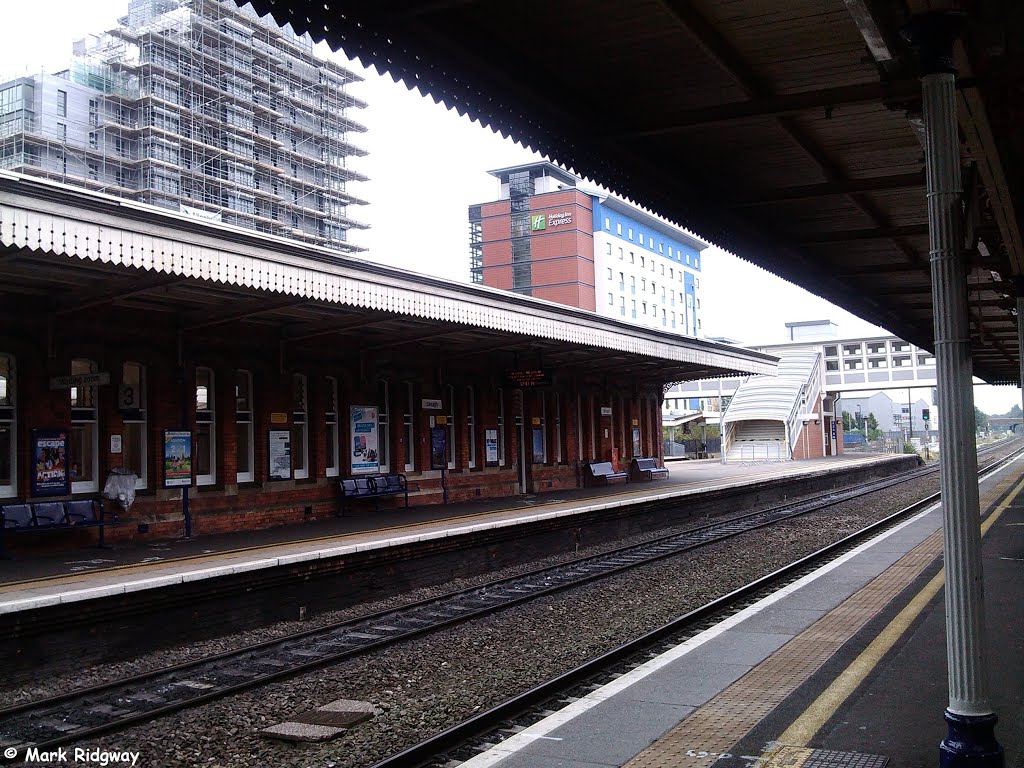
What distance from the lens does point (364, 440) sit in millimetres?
18031

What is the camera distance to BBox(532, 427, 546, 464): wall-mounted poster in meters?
24.3

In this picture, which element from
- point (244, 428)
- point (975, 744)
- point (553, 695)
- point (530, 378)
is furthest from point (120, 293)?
point (975, 744)

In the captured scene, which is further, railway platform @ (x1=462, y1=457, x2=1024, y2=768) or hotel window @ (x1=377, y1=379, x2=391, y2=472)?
hotel window @ (x1=377, y1=379, x2=391, y2=472)

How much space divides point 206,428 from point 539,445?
11142mm

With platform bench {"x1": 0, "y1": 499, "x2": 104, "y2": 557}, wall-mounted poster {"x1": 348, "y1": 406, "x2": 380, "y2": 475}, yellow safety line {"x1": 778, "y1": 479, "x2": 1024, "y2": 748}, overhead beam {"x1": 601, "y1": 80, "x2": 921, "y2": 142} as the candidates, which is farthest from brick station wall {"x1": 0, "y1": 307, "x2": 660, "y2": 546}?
yellow safety line {"x1": 778, "y1": 479, "x2": 1024, "y2": 748}

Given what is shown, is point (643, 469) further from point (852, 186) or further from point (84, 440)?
point (852, 186)

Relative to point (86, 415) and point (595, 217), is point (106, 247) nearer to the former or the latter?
point (86, 415)

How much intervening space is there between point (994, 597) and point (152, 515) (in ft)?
37.9

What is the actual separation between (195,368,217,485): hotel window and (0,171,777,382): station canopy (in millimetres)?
863

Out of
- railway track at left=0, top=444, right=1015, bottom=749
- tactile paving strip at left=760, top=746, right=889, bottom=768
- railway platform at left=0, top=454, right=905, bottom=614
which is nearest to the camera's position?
tactile paving strip at left=760, top=746, right=889, bottom=768

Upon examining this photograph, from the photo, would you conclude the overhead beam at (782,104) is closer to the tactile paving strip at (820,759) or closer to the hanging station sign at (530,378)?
the tactile paving strip at (820,759)

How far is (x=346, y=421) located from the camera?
58.0 feet

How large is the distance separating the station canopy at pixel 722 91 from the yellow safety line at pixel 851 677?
284 centimetres

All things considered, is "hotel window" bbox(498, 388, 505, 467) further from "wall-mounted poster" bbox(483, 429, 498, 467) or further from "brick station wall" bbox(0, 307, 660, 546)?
"wall-mounted poster" bbox(483, 429, 498, 467)
